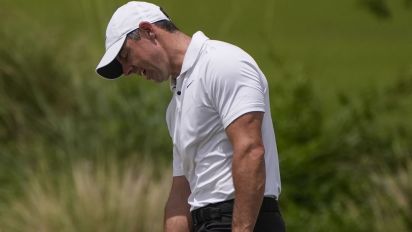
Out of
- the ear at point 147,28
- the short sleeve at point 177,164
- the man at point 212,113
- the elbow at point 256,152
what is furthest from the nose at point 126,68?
the elbow at point 256,152

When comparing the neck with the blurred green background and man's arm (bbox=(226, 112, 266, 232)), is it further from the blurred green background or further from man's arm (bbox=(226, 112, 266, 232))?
the blurred green background

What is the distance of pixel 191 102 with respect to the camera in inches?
200

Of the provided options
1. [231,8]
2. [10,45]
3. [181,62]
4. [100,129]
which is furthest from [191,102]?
[231,8]

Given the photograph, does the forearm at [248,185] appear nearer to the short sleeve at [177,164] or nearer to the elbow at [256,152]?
the elbow at [256,152]

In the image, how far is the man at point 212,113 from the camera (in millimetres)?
4926

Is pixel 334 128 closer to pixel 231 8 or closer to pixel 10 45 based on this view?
pixel 10 45

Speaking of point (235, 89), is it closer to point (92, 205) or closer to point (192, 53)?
point (192, 53)

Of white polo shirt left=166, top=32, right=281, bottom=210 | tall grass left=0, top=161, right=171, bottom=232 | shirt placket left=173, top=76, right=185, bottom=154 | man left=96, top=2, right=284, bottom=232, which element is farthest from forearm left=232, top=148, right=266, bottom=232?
tall grass left=0, top=161, right=171, bottom=232

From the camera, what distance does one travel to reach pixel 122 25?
518 cm

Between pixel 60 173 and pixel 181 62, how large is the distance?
4.63 meters

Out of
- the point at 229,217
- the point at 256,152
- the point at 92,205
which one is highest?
the point at 256,152

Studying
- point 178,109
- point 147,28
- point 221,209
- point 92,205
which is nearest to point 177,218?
point 221,209

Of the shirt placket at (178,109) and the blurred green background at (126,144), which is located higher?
the shirt placket at (178,109)

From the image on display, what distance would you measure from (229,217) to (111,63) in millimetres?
712
